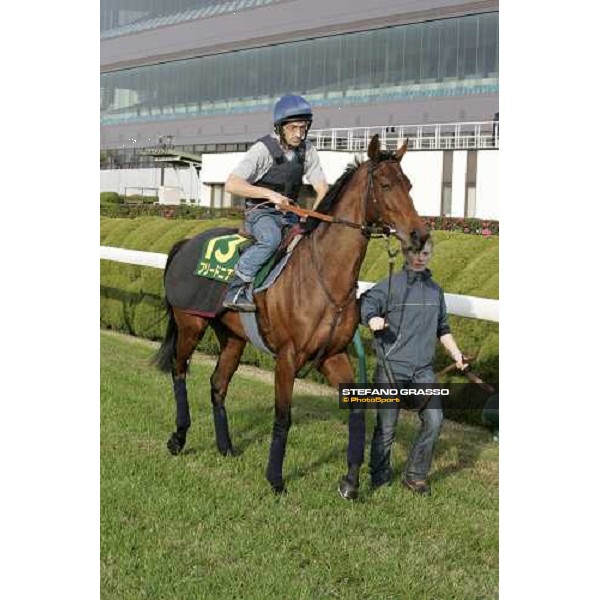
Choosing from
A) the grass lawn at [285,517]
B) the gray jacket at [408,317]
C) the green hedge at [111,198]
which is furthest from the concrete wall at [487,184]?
the green hedge at [111,198]

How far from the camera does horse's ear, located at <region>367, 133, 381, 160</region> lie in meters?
5.15

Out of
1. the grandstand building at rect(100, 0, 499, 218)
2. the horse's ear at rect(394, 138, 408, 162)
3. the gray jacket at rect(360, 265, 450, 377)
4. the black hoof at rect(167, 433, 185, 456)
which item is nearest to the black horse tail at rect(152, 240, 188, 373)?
the black hoof at rect(167, 433, 185, 456)

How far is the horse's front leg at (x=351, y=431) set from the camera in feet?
18.0

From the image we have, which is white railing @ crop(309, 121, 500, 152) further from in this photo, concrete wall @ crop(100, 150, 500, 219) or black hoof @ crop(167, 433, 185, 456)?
black hoof @ crop(167, 433, 185, 456)

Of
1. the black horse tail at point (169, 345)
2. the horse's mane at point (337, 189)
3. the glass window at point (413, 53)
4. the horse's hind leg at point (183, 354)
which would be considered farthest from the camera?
the black horse tail at point (169, 345)

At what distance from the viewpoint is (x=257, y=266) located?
590 centimetres

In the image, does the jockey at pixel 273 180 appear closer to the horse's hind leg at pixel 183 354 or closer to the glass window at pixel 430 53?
the glass window at pixel 430 53

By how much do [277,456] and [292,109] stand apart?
183cm

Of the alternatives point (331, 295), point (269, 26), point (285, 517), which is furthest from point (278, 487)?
point (269, 26)

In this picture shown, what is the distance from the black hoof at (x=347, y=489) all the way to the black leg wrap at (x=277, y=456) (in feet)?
1.09
